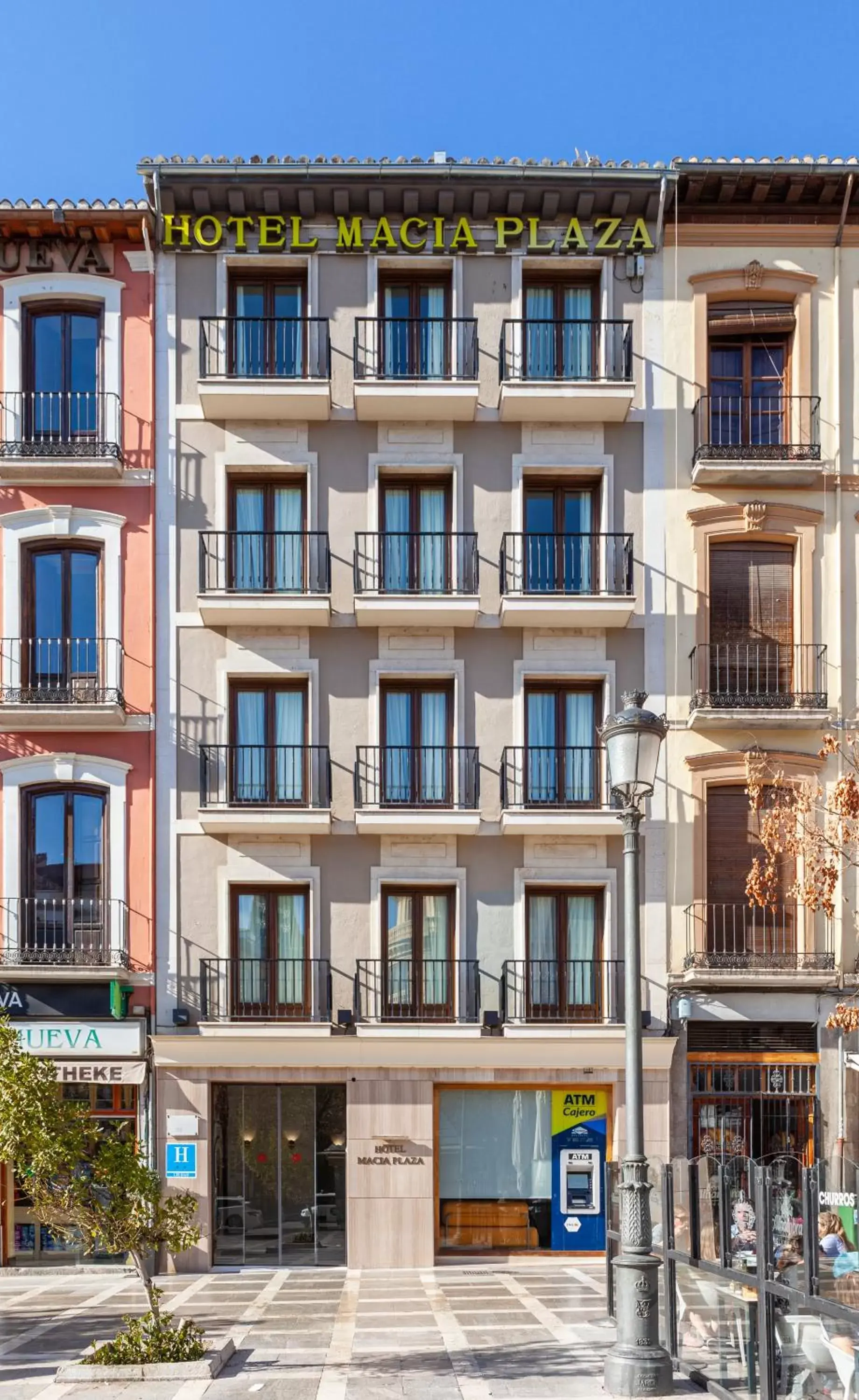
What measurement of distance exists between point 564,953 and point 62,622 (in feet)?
29.0

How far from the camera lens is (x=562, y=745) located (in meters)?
21.6

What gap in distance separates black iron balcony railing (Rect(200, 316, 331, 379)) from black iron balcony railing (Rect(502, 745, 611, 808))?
20.9ft

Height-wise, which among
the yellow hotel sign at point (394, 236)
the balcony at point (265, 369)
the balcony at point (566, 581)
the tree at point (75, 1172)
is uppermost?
the yellow hotel sign at point (394, 236)

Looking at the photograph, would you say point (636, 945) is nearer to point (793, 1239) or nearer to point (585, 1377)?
point (793, 1239)

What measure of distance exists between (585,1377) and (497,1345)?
182 cm

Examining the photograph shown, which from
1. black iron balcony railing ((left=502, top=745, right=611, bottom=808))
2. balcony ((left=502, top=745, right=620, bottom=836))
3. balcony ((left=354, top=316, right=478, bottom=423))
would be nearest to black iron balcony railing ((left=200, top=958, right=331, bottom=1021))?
balcony ((left=502, top=745, right=620, bottom=836))

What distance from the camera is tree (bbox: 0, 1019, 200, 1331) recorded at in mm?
12914

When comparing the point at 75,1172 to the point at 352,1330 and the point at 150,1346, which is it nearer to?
the point at 150,1346

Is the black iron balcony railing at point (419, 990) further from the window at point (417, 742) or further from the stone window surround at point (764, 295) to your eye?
the stone window surround at point (764, 295)

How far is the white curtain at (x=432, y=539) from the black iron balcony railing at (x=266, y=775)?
9.59 feet

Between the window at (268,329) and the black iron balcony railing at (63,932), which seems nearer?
the black iron balcony railing at (63,932)

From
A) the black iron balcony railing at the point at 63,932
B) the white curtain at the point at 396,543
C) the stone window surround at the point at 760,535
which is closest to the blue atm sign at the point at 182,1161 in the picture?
the black iron balcony railing at the point at 63,932

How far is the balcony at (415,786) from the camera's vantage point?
21.0m

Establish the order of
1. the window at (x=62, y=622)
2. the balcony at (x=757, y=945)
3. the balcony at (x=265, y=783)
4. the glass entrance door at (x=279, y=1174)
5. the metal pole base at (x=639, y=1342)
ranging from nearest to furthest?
the metal pole base at (x=639, y=1342), the balcony at (x=757, y=945), the glass entrance door at (x=279, y=1174), the balcony at (x=265, y=783), the window at (x=62, y=622)
